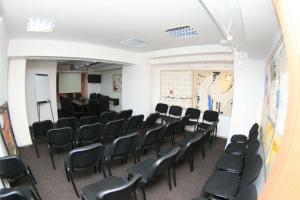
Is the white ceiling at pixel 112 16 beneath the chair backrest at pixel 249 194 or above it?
above

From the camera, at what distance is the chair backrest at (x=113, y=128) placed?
13.8ft

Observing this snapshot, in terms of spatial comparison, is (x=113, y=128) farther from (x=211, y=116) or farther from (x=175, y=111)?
(x=211, y=116)

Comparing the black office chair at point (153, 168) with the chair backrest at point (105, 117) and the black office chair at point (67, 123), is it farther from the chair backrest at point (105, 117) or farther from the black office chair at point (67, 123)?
the chair backrest at point (105, 117)

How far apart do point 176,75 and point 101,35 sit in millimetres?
3406

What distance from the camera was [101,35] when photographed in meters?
4.25

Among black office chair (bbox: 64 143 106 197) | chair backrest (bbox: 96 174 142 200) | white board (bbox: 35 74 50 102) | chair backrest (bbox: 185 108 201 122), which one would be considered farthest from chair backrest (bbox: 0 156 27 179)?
chair backrest (bbox: 185 108 201 122)

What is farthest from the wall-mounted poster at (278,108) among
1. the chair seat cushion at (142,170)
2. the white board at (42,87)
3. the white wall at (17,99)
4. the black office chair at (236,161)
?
the white board at (42,87)

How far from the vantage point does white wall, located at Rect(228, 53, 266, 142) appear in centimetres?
409

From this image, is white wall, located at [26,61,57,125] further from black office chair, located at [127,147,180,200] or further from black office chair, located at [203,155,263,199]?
black office chair, located at [203,155,263,199]

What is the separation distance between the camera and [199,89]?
6133 millimetres

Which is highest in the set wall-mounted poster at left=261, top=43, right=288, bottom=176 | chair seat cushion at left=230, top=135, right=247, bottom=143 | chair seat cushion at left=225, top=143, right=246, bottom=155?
wall-mounted poster at left=261, top=43, right=288, bottom=176

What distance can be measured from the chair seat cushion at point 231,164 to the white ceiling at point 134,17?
1.95 metres

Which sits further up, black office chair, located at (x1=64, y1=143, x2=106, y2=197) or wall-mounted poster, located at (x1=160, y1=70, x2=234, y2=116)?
wall-mounted poster, located at (x1=160, y1=70, x2=234, y2=116)

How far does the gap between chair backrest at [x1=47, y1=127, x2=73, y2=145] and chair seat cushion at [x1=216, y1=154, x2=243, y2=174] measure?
9.99 feet
